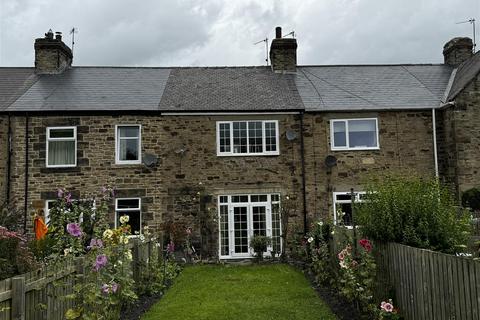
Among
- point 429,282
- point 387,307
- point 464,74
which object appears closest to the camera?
point 429,282

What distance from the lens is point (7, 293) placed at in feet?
15.9

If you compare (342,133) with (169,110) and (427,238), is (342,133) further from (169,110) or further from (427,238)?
(427,238)

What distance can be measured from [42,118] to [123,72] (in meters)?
4.84

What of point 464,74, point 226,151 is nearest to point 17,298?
point 226,151

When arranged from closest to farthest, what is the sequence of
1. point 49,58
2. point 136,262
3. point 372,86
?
point 136,262, point 372,86, point 49,58

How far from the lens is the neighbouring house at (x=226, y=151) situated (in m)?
17.6

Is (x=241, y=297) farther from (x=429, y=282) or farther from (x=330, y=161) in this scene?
(x=330, y=161)

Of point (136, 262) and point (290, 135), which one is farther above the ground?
point (290, 135)

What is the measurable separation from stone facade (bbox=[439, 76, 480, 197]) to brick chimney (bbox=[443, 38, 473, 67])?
4.51 meters

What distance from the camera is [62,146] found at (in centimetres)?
1791

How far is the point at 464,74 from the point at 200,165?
38.4 ft

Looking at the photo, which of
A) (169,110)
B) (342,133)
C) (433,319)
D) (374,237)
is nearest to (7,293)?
(433,319)

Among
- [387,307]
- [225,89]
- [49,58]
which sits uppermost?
[49,58]

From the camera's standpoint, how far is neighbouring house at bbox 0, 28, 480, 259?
17.6 metres
